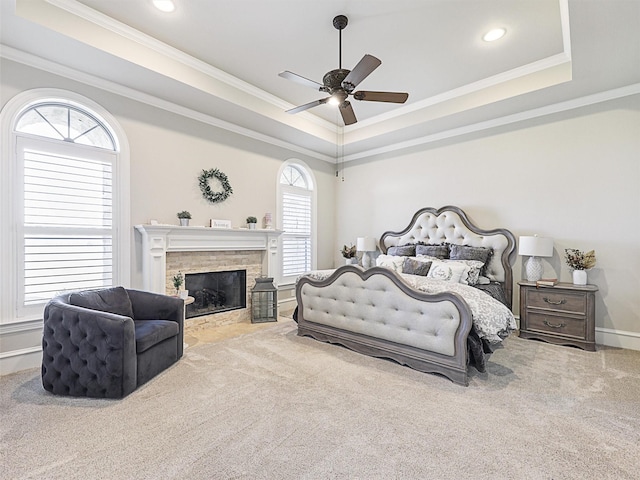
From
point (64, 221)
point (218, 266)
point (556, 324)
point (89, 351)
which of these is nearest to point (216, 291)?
point (218, 266)

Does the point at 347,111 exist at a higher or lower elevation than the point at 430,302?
higher

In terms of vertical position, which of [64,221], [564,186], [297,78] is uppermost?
[297,78]

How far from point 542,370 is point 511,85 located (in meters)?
3.43

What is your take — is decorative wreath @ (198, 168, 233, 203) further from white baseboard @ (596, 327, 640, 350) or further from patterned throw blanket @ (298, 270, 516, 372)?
white baseboard @ (596, 327, 640, 350)

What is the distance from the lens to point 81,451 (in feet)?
6.15

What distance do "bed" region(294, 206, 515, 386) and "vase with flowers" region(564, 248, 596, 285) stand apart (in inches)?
28.1

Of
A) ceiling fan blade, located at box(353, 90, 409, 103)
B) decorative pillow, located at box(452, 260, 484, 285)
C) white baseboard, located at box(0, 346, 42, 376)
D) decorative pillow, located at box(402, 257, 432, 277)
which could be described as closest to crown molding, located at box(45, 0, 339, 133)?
ceiling fan blade, located at box(353, 90, 409, 103)

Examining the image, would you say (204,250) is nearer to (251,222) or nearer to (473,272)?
(251,222)

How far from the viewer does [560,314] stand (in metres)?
3.77

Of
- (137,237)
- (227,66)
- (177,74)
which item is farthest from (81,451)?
(227,66)

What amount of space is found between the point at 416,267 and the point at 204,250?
9.96ft

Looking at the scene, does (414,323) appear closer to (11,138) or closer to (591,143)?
(591,143)

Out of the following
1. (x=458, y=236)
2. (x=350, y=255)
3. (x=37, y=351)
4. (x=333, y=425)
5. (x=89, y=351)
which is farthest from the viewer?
(x=350, y=255)

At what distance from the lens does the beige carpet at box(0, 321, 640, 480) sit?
1.75m
